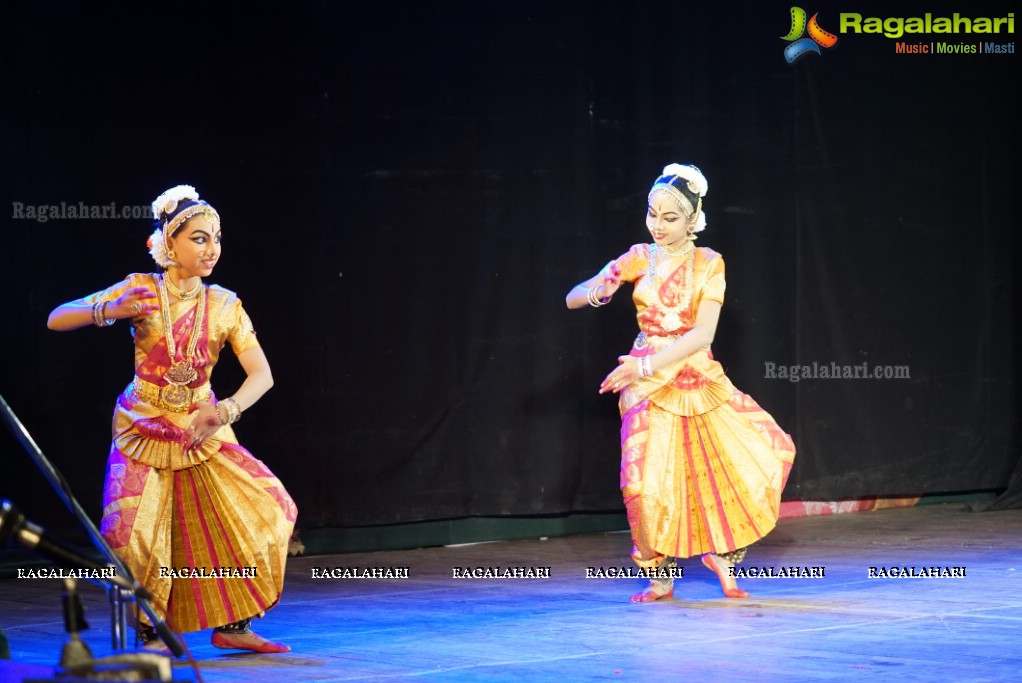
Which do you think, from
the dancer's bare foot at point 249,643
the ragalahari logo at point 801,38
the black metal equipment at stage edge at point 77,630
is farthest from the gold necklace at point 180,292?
the ragalahari logo at point 801,38

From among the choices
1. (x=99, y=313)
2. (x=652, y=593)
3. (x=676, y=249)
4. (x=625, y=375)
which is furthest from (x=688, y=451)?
(x=99, y=313)

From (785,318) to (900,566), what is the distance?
212cm

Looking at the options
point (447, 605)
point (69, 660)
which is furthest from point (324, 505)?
point (69, 660)

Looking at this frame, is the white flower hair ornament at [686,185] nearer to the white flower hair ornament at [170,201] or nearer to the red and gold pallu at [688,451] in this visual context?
the red and gold pallu at [688,451]

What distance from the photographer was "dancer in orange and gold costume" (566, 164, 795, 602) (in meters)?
5.68

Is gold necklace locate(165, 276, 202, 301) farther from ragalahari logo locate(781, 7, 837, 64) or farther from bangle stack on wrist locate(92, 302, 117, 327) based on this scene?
ragalahari logo locate(781, 7, 837, 64)

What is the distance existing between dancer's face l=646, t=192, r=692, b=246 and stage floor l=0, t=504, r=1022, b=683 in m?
1.37

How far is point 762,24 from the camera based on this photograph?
8.15 meters

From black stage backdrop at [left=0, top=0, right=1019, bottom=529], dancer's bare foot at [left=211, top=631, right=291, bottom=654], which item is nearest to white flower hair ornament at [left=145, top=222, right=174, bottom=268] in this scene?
dancer's bare foot at [left=211, top=631, right=291, bottom=654]

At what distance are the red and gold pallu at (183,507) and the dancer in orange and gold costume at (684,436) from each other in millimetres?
1552

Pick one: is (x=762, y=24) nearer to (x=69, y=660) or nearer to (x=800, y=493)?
(x=800, y=493)

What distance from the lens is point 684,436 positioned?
18.9 feet

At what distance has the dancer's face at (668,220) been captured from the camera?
18.8ft

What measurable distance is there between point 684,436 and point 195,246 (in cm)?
204
